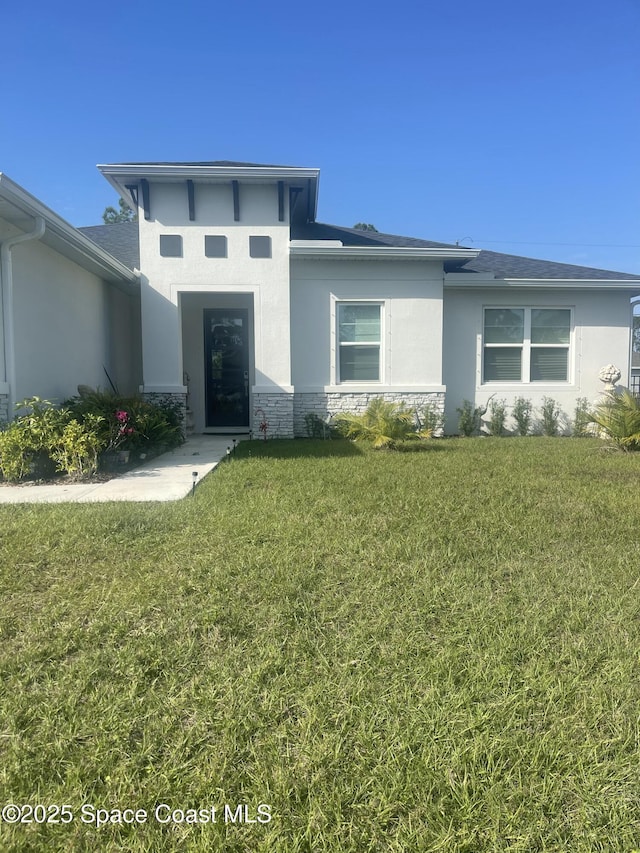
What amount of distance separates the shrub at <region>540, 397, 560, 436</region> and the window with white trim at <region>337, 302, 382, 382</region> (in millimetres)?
3878

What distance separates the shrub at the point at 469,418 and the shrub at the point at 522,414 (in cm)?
75

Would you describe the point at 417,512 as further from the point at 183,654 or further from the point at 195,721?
the point at 195,721

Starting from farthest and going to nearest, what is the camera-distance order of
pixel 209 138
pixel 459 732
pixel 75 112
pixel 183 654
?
pixel 209 138 → pixel 75 112 → pixel 183 654 → pixel 459 732

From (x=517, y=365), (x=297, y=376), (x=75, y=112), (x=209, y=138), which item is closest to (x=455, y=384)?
(x=517, y=365)

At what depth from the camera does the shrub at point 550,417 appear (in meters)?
11.0

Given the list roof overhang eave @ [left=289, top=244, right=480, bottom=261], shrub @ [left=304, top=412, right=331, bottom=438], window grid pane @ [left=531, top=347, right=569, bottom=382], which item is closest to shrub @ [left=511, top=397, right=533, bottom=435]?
window grid pane @ [left=531, top=347, right=569, bottom=382]

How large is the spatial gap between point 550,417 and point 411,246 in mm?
4810

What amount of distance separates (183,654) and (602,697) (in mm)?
1783

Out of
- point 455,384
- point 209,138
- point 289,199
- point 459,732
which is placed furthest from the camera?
point 209,138

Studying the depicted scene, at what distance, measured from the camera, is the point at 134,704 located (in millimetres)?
1941

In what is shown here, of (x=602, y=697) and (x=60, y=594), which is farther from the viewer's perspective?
(x=60, y=594)

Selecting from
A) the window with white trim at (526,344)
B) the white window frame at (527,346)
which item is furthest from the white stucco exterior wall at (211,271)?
the window with white trim at (526,344)

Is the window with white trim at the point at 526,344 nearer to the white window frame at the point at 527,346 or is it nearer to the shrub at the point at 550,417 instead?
the white window frame at the point at 527,346

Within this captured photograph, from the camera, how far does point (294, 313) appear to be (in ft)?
33.3
